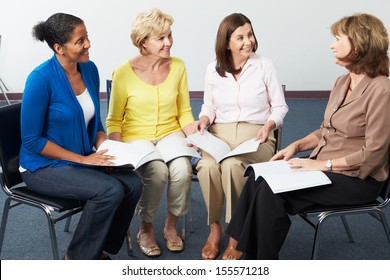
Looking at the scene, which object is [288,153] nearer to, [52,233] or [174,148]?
[174,148]

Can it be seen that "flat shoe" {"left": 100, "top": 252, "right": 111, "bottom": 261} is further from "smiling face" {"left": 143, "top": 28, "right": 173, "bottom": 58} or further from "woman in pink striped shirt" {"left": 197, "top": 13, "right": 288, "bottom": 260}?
"smiling face" {"left": 143, "top": 28, "right": 173, "bottom": 58}

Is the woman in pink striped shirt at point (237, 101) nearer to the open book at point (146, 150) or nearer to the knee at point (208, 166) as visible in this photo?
the knee at point (208, 166)

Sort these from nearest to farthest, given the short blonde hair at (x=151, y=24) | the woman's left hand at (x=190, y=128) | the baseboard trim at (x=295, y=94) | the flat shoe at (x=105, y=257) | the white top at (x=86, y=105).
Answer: the white top at (x=86, y=105) < the flat shoe at (x=105, y=257) < the short blonde hair at (x=151, y=24) < the woman's left hand at (x=190, y=128) < the baseboard trim at (x=295, y=94)

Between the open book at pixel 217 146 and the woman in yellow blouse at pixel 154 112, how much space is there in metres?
0.11

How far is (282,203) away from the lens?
6.71 ft

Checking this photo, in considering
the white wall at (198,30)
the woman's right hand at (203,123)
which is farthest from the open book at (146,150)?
the white wall at (198,30)

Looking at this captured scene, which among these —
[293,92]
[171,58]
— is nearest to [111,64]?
[293,92]

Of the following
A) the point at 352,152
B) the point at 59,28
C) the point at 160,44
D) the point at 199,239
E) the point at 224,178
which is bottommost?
the point at 199,239

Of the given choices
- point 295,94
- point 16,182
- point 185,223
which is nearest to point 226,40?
point 185,223

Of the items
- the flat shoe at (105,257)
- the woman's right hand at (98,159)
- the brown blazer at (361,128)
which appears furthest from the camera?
the flat shoe at (105,257)

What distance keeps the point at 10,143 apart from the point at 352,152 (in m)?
1.41

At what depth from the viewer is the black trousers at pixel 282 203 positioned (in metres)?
2.04
